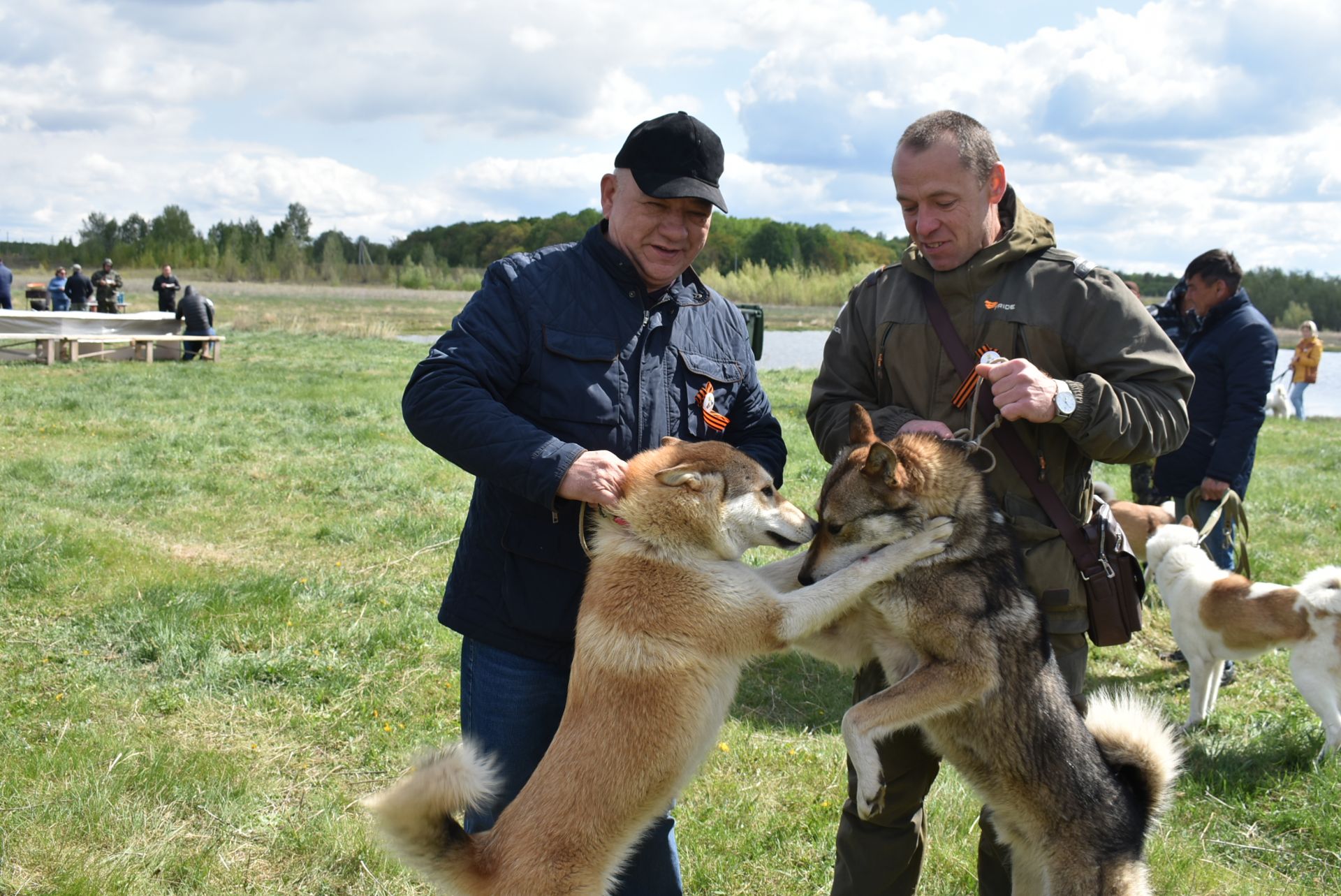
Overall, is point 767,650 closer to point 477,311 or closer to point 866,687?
point 866,687

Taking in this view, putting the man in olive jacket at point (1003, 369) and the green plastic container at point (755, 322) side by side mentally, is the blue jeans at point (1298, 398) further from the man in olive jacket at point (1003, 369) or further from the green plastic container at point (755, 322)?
the man in olive jacket at point (1003, 369)

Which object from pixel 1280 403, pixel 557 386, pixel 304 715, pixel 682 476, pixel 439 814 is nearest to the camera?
pixel 439 814

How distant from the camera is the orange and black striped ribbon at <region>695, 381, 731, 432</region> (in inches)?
124

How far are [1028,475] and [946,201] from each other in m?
0.93

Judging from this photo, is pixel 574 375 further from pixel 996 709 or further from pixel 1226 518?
pixel 1226 518

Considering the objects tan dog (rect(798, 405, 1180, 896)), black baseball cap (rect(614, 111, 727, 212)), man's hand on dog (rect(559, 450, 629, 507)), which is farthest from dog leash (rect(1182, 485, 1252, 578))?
man's hand on dog (rect(559, 450, 629, 507))

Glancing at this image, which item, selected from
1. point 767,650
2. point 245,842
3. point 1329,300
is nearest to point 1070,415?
point 767,650

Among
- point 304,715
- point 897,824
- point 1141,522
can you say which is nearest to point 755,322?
point 1141,522

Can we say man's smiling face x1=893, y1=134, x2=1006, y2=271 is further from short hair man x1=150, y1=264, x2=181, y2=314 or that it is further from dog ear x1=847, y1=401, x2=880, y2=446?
short hair man x1=150, y1=264, x2=181, y2=314

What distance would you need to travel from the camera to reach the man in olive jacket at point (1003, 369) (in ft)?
9.15

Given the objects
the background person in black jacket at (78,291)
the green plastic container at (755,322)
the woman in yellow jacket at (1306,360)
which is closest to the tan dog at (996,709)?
the green plastic container at (755,322)

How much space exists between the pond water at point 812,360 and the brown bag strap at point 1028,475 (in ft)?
70.2

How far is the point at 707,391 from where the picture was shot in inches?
125

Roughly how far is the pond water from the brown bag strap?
21404 millimetres
